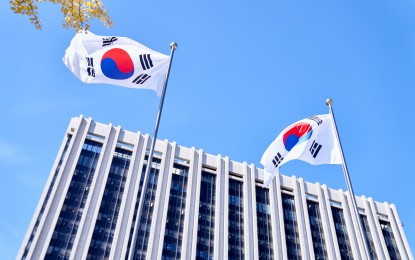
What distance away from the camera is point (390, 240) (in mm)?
75375

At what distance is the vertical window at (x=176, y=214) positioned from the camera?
57438mm

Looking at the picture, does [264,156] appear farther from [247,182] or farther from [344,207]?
[344,207]

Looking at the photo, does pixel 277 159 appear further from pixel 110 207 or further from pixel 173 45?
pixel 110 207

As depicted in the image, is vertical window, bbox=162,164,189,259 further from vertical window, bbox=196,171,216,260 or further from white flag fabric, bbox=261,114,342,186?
white flag fabric, bbox=261,114,342,186

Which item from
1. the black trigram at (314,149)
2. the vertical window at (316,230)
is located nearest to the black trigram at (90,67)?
the black trigram at (314,149)

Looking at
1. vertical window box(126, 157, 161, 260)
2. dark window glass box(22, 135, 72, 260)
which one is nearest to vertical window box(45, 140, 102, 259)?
dark window glass box(22, 135, 72, 260)

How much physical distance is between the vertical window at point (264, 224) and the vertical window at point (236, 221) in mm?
3366

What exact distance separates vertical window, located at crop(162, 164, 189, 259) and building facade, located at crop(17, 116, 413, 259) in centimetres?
17

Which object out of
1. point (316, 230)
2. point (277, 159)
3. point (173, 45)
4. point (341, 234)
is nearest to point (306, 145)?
point (277, 159)

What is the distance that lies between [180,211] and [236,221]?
10.2m

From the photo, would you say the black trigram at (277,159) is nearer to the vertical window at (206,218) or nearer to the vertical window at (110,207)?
the vertical window at (110,207)

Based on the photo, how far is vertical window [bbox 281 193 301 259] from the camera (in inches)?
2555

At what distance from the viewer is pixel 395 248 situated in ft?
242

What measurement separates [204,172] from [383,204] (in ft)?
136
